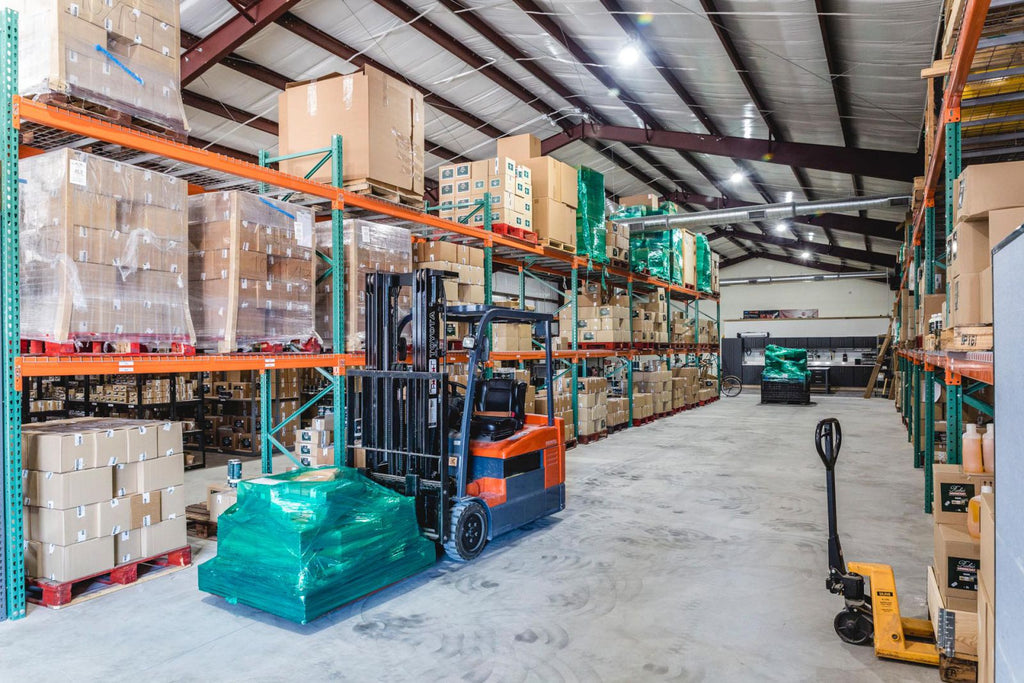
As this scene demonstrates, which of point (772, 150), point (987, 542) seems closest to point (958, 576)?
point (987, 542)

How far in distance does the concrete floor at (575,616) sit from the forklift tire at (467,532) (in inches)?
4.7

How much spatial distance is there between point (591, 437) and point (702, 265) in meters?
9.50

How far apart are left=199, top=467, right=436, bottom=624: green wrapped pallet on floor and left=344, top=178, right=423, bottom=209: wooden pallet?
304 cm

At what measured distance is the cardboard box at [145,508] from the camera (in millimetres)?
4477

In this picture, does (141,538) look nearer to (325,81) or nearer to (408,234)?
(408,234)

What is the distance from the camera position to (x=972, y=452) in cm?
409

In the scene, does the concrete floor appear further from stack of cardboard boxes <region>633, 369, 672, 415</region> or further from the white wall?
the white wall

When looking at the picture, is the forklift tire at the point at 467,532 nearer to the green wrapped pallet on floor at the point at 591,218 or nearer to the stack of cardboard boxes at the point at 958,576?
the stack of cardboard boxes at the point at 958,576

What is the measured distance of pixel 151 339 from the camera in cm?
443

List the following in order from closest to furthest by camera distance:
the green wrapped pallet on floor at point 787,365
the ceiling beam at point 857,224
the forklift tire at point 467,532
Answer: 1. the forklift tire at point 467,532
2. the ceiling beam at point 857,224
3. the green wrapped pallet on floor at point 787,365

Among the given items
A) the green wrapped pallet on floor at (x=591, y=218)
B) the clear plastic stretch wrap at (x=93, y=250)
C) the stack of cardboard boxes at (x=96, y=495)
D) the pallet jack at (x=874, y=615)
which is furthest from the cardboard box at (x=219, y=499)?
the green wrapped pallet on floor at (x=591, y=218)

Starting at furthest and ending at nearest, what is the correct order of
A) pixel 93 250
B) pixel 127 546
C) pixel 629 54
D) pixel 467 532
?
1. pixel 629 54
2. pixel 467 532
3. pixel 127 546
4. pixel 93 250

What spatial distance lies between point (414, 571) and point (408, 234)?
3.83m

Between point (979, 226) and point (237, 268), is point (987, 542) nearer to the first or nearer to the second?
point (979, 226)
